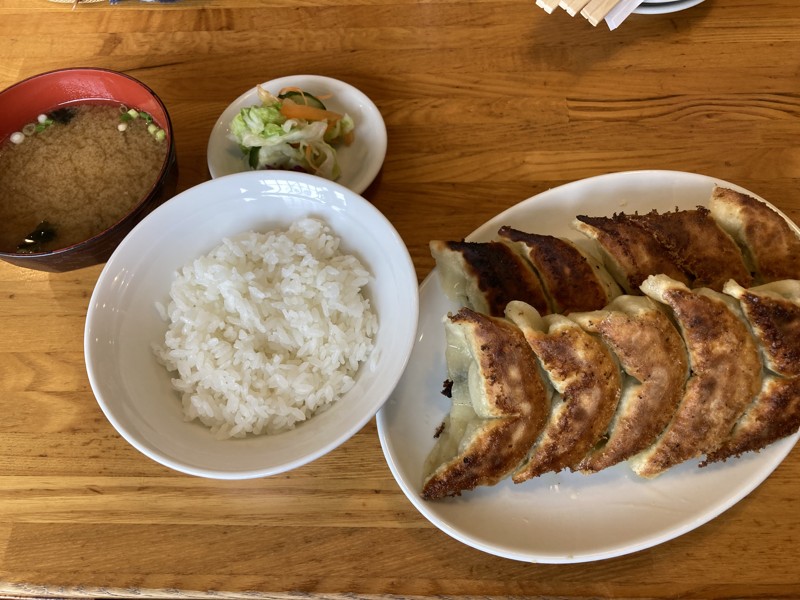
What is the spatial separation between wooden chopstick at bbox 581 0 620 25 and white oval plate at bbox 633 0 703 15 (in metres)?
0.23

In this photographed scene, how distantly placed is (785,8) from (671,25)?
50 cm

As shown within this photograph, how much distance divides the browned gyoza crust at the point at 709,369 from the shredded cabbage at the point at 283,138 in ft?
4.29

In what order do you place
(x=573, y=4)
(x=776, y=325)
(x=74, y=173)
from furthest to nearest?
(x=573, y=4)
(x=74, y=173)
(x=776, y=325)

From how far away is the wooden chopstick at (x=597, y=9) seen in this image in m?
2.35

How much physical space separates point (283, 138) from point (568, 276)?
1.13m

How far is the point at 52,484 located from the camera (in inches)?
78.8

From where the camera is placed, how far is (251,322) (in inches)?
73.7

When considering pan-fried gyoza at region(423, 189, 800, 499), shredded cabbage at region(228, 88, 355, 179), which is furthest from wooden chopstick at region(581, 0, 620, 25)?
pan-fried gyoza at region(423, 189, 800, 499)

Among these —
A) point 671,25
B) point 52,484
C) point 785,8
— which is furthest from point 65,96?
point 785,8

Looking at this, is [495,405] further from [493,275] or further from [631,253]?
[631,253]

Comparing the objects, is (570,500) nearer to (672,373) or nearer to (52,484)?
(672,373)

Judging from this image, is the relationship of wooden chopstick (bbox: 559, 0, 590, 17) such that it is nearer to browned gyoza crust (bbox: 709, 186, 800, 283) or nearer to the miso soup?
browned gyoza crust (bbox: 709, 186, 800, 283)

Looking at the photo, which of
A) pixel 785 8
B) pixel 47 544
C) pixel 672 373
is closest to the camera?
pixel 672 373

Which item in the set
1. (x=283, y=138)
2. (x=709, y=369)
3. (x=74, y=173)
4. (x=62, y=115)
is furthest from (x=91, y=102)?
(x=709, y=369)
